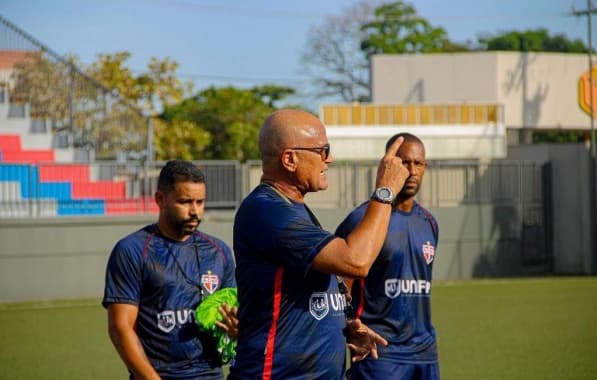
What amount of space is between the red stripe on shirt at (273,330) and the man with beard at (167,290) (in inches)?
57.3

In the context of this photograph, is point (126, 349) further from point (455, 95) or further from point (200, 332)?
point (455, 95)

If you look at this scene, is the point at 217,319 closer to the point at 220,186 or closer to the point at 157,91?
the point at 220,186

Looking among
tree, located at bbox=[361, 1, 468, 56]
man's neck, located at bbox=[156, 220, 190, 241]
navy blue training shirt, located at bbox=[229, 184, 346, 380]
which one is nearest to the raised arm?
navy blue training shirt, located at bbox=[229, 184, 346, 380]

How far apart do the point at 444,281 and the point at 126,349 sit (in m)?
22.1

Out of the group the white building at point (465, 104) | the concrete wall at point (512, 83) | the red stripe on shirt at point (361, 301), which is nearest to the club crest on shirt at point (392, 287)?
the red stripe on shirt at point (361, 301)

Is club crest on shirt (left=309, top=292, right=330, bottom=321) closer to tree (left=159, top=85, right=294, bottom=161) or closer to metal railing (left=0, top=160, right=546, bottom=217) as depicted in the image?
metal railing (left=0, top=160, right=546, bottom=217)

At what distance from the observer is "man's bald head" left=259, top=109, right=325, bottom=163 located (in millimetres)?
4629

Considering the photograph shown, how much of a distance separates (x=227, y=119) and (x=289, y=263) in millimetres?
48787

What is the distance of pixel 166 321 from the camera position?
20.5 feet

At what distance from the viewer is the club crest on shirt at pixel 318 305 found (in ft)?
15.1

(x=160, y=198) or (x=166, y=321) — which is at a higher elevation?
(x=160, y=198)

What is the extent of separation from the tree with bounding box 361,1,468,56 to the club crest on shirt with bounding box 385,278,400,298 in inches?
2453

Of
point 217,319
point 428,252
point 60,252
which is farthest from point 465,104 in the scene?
point 217,319

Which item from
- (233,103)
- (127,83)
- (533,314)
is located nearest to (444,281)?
(533,314)
